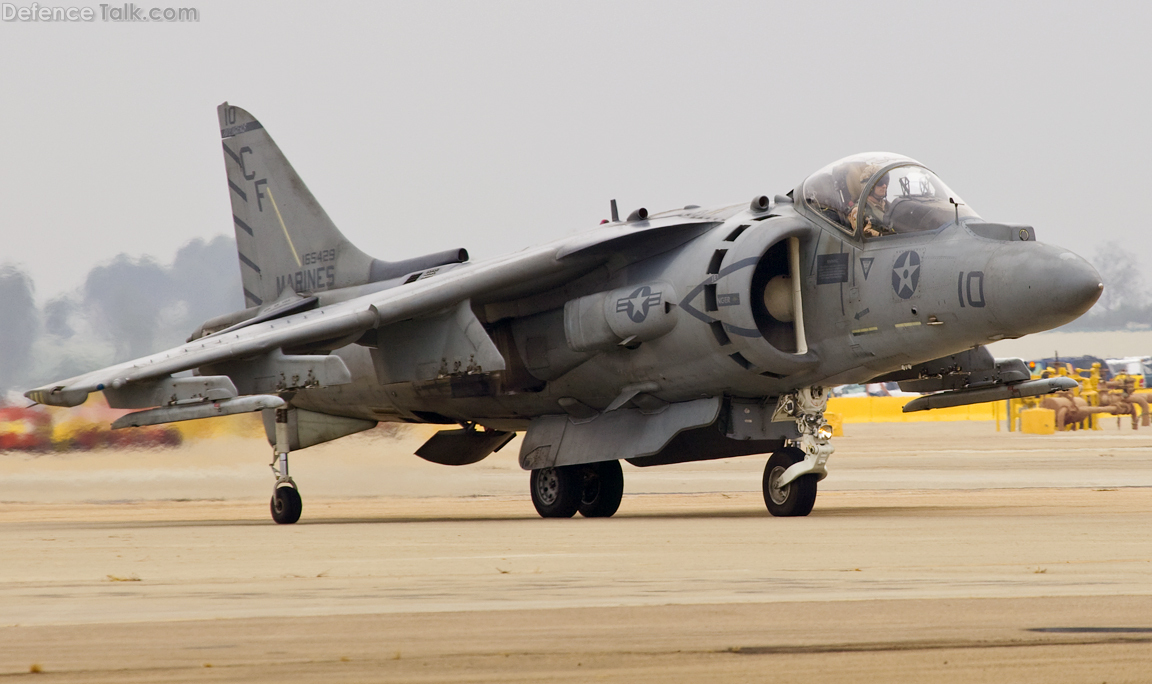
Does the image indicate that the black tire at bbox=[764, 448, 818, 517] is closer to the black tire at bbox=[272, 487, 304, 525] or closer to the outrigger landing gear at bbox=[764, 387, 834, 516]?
the outrigger landing gear at bbox=[764, 387, 834, 516]

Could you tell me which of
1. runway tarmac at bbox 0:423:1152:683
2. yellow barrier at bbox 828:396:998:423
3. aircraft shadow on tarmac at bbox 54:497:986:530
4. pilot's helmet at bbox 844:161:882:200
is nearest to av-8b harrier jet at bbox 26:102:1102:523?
pilot's helmet at bbox 844:161:882:200

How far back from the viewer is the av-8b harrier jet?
11.2 m

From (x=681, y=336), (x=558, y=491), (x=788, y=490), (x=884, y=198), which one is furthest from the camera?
(x=558, y=491)

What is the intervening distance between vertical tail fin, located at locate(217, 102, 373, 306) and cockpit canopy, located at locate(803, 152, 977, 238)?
21.3 feet

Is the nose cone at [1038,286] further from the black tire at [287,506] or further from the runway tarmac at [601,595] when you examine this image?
the black tire at [287,506]

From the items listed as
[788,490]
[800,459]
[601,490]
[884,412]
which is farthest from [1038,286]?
[884,412]

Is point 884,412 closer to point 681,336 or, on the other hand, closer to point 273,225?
point 273,225

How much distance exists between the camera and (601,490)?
537 inches

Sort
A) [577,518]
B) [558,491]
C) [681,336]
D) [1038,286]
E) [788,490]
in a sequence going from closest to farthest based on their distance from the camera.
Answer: [1038,286] → [788,490] → [681,336] → [577,518] → [558,491]

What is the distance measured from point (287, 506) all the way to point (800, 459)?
4925 millimetres

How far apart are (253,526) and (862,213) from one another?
6.09 m

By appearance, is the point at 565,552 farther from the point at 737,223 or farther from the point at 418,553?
the point at 737,223

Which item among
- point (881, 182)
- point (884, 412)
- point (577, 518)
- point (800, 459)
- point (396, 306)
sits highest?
point (881, 182)

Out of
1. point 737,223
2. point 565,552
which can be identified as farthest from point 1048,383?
point 565,552
